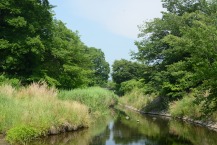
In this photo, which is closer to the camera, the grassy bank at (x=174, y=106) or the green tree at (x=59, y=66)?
the grassy bank at (x=174, y=106)

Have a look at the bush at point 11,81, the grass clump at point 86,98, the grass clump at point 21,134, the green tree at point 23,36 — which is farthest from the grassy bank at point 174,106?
the bush at point 11,81

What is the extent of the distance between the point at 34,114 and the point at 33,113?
0.08 m

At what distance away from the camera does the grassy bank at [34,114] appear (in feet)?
50.5

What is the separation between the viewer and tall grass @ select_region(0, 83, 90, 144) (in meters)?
15.3

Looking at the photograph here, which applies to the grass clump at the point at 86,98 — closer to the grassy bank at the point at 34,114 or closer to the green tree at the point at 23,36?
the grassy bank at the point at 34,114

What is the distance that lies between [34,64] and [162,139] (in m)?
15.2

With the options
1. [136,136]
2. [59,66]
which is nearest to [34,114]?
[136,136]

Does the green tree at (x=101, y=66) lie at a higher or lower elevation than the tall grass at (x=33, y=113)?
higher

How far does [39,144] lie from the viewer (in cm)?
1497

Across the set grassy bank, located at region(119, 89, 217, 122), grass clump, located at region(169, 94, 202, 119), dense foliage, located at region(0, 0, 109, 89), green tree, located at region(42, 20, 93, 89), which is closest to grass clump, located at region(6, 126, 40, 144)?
grassy bank, located at region(119, 89, 217, 122)

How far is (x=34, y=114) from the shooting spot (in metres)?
16.7

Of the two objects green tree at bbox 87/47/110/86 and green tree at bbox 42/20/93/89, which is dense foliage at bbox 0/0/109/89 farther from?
green tree at bbox 87/47/110/86

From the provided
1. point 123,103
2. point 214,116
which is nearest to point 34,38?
point 214,116

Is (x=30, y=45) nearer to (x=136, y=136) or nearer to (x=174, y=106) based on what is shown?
(x=136, y=136)
